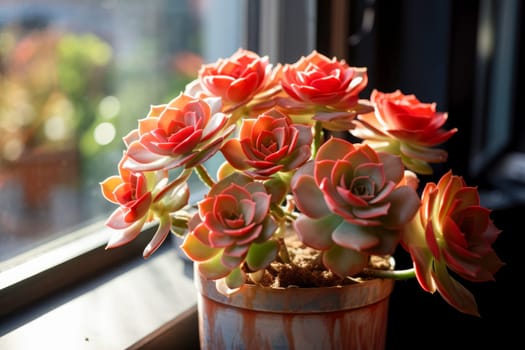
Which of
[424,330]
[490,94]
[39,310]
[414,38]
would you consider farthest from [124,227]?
[490,94]

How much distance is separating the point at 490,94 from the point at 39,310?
1.40 m

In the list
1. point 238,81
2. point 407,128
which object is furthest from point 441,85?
point 238,81

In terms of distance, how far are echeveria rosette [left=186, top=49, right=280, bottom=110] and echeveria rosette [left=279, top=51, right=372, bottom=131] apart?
0.07 feet

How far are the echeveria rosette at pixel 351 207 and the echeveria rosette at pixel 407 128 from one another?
114 millimetres

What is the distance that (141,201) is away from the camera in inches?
24.2

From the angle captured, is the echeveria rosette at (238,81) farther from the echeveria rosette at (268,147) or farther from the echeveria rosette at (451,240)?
the echeveria rosette at (451,240)

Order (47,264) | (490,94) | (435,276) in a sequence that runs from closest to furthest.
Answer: (435,276)
(47,264)
(490,94)

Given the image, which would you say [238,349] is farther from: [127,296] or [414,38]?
[414,38]

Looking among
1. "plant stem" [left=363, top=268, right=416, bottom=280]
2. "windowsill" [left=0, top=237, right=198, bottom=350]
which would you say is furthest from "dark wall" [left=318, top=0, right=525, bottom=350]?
"plant stem" [left=363, top=268, right=416, bottom=280]

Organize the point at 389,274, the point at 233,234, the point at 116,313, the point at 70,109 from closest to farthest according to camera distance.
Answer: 1. the point at 233,234
2. the point at 389,274
3. the point at 116,313
4. the point at 70,109

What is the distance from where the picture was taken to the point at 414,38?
4.40 ft

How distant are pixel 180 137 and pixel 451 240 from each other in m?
0.25

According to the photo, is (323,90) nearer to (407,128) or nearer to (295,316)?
(407,128)

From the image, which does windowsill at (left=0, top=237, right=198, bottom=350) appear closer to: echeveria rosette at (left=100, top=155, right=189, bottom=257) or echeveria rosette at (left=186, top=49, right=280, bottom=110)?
echeveria rosette at (left=100, top=155, right=189, bottom=257)
